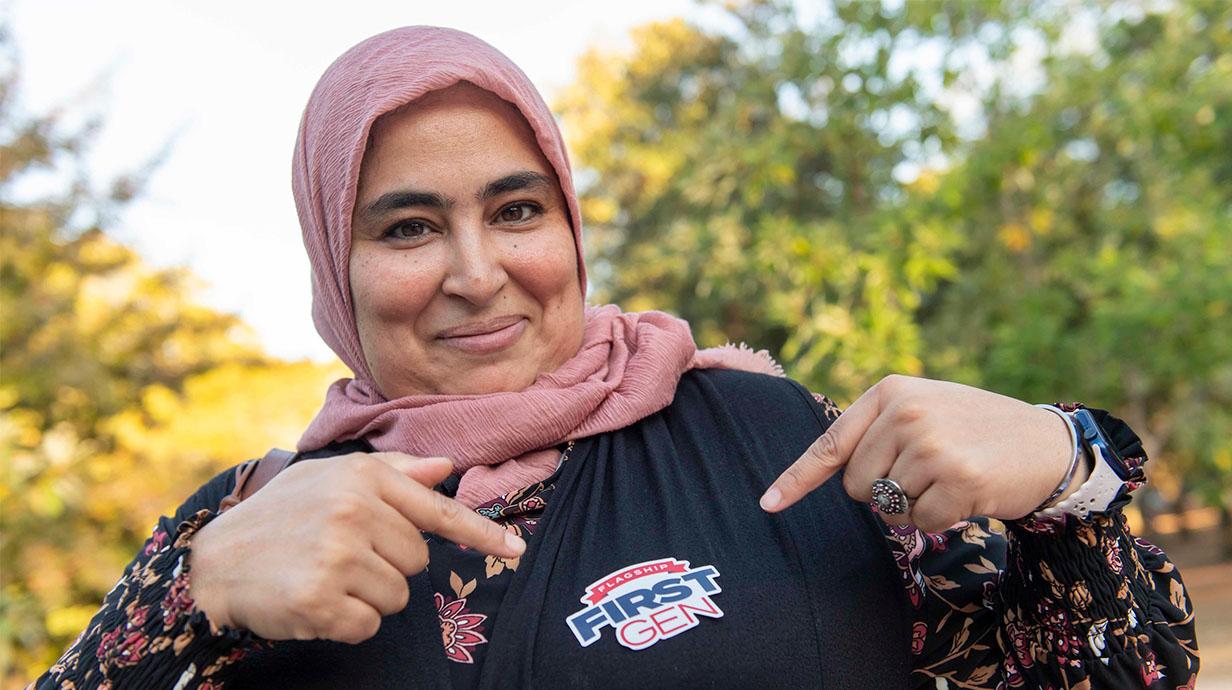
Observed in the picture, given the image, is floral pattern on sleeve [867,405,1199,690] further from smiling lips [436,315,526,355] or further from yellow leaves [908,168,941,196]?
yellow leaves [908,168,941,196]

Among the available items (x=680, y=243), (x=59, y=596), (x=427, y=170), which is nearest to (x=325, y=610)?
(x=427, y=170)

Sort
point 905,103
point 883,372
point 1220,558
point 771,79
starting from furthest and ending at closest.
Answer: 1. point 1220,558
2. point 771,79
3. point 905,103
4. point 883,372

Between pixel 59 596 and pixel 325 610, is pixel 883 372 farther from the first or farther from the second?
pixel 59 596

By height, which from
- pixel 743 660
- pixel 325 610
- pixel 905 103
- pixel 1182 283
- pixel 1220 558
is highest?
pixel 905 103

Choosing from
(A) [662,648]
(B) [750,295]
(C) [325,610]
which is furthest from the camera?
(B) [750,295]

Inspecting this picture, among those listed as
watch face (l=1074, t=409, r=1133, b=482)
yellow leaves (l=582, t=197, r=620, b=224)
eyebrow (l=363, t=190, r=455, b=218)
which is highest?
eyebrow (l=363, t=190, r=455, b=218)

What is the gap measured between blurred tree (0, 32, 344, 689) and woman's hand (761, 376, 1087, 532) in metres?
4.39

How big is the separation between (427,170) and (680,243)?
647 centimetres

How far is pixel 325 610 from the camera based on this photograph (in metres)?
1.16

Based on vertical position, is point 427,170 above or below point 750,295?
above

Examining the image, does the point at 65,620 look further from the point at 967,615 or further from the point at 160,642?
the point at 967,615

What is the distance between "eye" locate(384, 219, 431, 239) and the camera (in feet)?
5.47

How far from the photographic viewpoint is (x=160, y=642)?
1233 mm

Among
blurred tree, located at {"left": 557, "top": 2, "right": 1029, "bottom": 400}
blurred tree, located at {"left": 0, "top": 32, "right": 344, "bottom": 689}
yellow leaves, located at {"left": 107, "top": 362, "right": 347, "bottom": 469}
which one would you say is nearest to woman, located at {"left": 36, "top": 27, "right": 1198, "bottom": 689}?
blurred tree, located at {"left": 557, "top": 2, "right": 1029, "bottom": 400}
